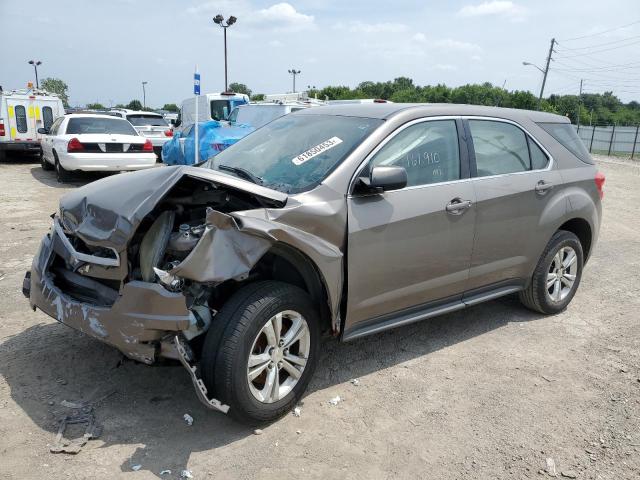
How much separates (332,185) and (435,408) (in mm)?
1580

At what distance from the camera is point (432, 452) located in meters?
3.03

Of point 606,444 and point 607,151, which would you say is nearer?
point 606,444

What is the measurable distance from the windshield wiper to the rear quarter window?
2714mm

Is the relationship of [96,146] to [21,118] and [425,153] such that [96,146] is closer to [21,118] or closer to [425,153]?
[21,118]

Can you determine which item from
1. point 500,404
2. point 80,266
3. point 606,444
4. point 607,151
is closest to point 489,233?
point 500,404

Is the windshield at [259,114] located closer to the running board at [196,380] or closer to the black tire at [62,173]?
the black tire at [62,173]

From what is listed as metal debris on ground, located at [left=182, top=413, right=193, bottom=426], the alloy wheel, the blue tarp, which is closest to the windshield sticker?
the alloy wheel

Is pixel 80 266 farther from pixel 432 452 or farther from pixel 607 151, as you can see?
pixel 607 151

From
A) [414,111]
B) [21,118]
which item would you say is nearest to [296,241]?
[414,111]

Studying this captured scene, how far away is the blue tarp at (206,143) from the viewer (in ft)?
32.9

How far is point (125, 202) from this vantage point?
10.2 ft

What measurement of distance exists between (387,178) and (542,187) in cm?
185

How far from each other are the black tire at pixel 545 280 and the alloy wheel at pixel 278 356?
250cm

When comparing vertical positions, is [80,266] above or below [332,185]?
below
